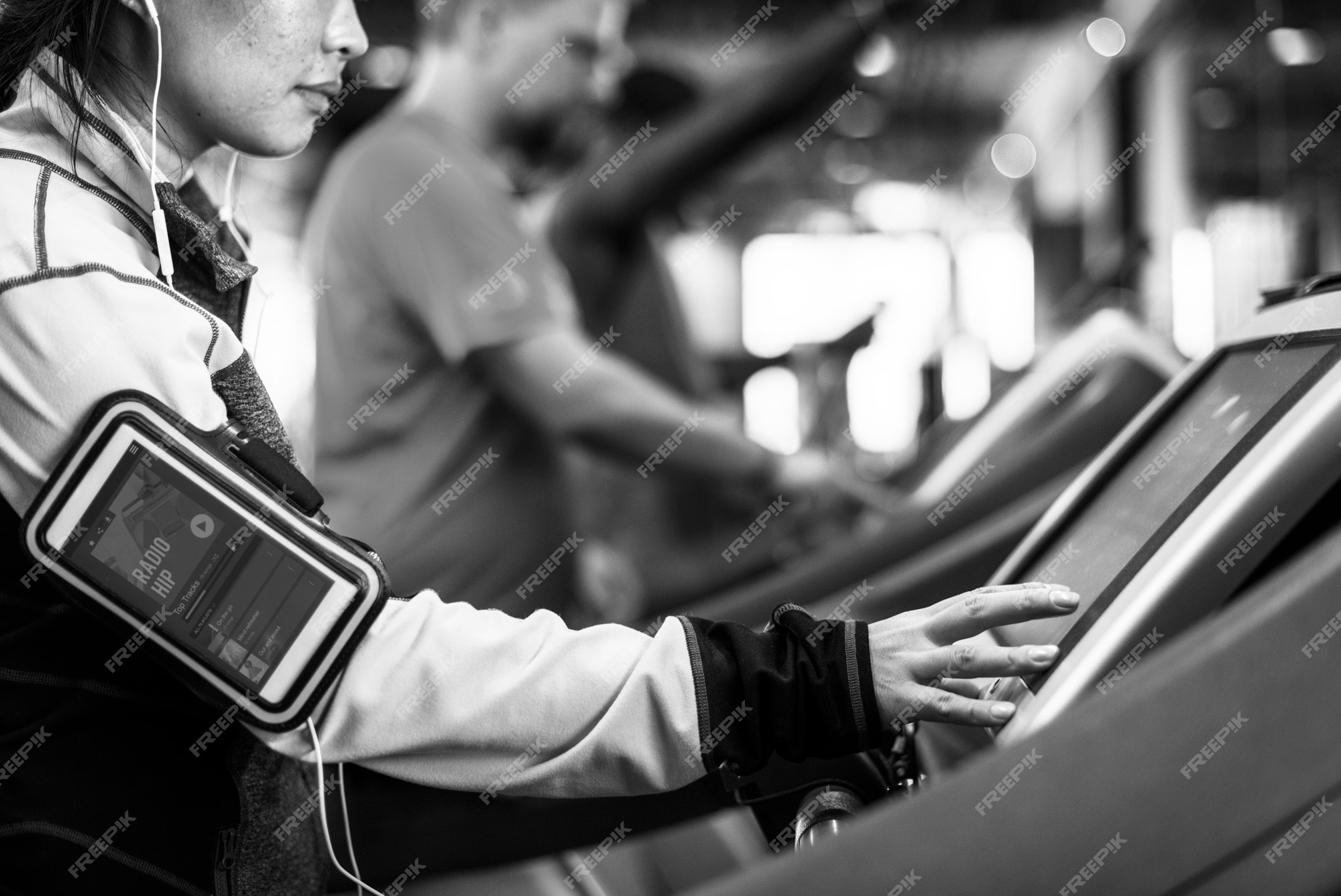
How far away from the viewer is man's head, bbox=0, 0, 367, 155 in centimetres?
84

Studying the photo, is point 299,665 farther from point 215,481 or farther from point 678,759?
point 678,759

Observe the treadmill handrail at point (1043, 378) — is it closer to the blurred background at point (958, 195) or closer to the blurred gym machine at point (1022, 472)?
the blurred gym machine at point (1022, 472)

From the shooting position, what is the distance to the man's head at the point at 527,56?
1.86 meters

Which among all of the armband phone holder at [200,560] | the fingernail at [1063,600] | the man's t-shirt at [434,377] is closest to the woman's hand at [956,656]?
the fingernail at [1063,600]

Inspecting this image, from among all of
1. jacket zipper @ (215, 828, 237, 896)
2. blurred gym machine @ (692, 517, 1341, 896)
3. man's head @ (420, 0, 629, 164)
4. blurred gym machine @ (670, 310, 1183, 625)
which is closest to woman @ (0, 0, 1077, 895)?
jacket zipper @ (215, 828, 237, 896)

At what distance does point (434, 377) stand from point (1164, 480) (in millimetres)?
1108

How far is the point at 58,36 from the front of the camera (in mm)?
849

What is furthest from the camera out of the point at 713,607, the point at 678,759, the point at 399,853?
the point at 713,607

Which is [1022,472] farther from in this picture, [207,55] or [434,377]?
[207,55]

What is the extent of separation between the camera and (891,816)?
2.02ft

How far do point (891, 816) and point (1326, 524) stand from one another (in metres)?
0.45

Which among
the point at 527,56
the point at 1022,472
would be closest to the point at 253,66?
the point at 527,56

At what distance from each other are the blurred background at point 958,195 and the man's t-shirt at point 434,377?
1.42 m

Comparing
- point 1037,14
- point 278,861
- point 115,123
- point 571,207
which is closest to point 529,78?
point 571,207
